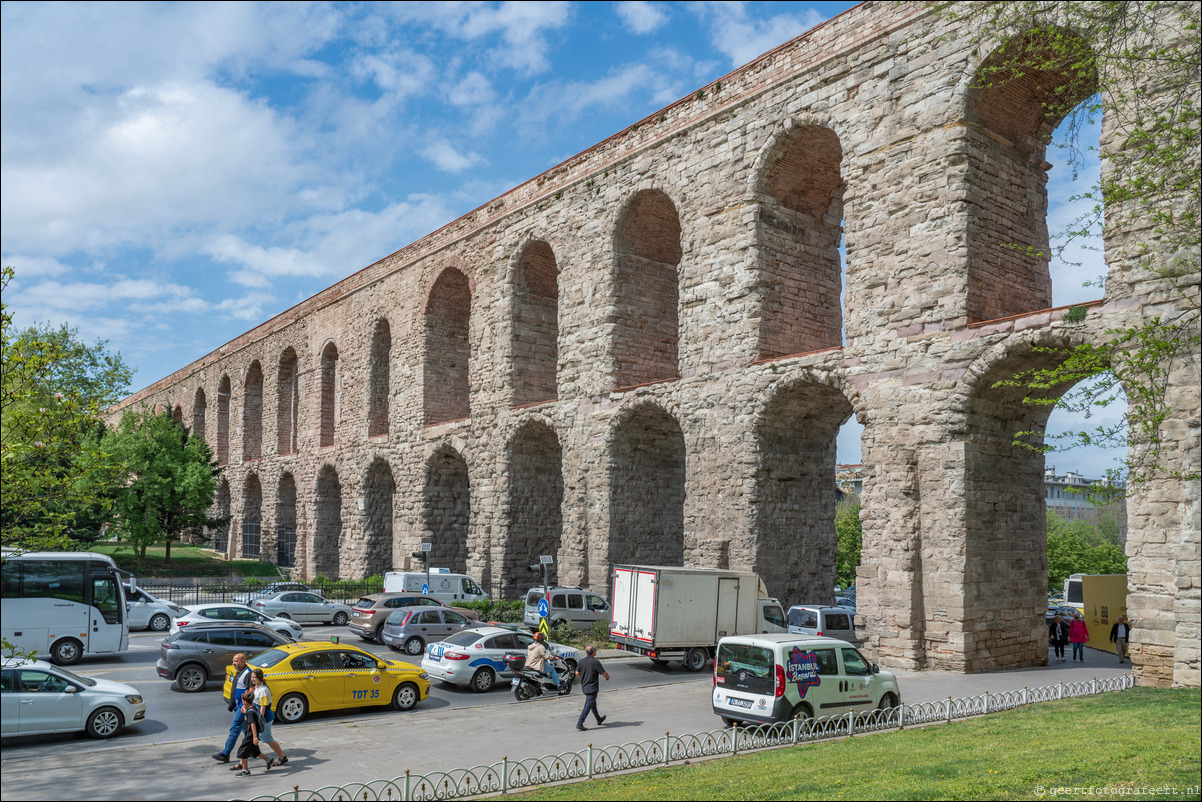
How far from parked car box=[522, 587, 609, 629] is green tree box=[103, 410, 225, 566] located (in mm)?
26357

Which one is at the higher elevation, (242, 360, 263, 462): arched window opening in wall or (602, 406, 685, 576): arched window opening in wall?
(242, 360, 263, 462): arched window opening in wall

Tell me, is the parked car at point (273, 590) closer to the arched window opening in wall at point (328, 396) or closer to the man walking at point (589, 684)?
the arched window opening in wall at point (328, 396)

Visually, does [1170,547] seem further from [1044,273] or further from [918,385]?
[1044,273]

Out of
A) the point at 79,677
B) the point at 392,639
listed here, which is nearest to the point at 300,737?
the point at 79,677

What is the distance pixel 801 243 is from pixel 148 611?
22822mm

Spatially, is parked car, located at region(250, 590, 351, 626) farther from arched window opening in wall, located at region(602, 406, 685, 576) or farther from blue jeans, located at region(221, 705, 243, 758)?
blue jeans, located at region(221, 705, 243, 758)

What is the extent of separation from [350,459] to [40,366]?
3179 cm

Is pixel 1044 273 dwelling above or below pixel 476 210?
below

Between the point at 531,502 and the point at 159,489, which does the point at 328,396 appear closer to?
the point at 159,489

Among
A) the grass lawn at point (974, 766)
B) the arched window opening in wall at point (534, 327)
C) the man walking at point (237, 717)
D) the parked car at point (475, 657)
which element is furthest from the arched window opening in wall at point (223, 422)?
the grass lawn at point (974, 766)

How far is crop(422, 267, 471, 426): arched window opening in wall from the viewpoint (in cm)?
3791

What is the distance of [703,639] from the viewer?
19.9m

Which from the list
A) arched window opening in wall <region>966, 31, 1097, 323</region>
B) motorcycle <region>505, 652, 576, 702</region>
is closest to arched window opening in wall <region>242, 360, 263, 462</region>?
motorcycle <region>505, 652, 576, 702</region>

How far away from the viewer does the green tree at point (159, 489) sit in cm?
4306
